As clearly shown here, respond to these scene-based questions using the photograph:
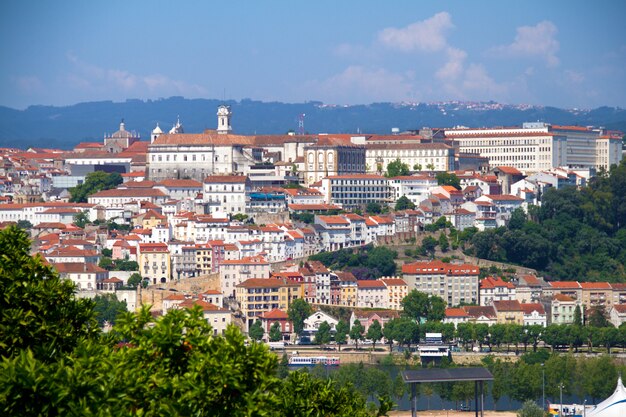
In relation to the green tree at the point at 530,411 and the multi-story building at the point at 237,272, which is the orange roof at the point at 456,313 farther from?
the green tree at the point at 530,411

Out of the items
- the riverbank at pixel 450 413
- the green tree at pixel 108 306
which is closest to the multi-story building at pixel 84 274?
the green tree at pixel 108 306

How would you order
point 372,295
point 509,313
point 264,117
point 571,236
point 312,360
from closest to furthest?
point 312,360
point 509,313
point 372,295
point 571,236
point 264,117

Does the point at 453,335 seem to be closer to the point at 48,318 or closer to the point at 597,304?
the point at 597,304

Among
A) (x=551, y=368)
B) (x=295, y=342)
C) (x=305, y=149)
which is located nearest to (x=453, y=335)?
(x=295, y=342)

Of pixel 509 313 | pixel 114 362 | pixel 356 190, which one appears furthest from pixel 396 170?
pixel 114 362

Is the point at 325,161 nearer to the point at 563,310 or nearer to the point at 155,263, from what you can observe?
the point at 155,263
